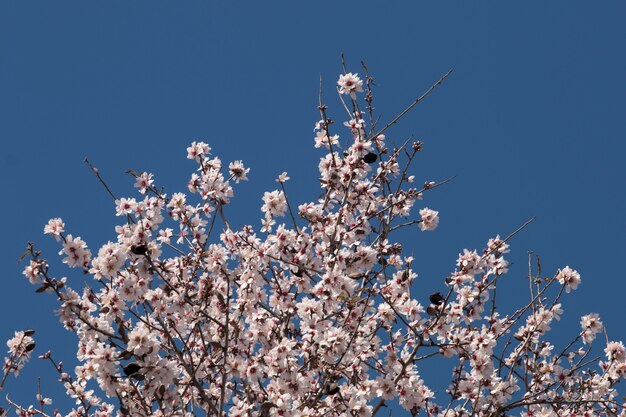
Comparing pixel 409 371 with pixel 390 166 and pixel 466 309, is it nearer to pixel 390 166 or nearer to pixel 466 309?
pixel 466 309

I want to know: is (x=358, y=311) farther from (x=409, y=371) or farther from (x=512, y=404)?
(x=512, y=404)

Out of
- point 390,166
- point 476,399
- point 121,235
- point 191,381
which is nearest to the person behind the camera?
point 191,381

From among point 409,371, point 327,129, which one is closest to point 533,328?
point 409,371

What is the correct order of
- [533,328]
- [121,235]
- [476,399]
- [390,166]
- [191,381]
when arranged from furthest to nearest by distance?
[390,166] → [533,328] → [476,399] → [121,235] → [191,381]

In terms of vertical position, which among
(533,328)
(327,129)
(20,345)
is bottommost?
(20,345)

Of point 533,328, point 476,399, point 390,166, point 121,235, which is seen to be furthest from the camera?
point 390,166

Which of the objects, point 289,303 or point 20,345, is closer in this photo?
point 20,345

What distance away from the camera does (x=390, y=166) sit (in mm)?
8977

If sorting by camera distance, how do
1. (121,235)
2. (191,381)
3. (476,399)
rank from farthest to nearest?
(476,399)
(121,235)
(191,381)

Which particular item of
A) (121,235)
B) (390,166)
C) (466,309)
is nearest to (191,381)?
(121,235)

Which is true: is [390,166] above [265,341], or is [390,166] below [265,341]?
above

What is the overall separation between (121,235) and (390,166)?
10.5ft

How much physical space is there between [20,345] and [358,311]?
3.12 metres

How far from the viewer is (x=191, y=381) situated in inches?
267
